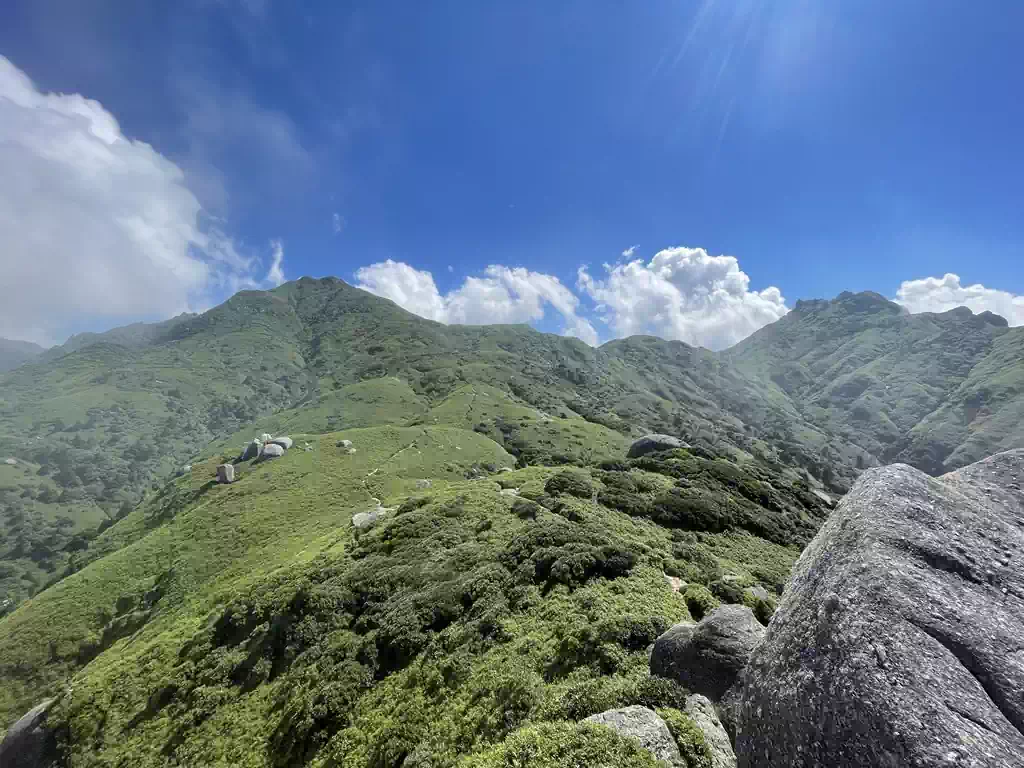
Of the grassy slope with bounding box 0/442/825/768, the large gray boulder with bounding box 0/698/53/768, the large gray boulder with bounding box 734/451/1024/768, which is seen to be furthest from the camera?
the large gray boulder with bounding box 0/698/53/768

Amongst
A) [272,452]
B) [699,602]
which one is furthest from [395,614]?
[272,452]

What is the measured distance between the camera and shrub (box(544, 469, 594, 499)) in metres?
40.2

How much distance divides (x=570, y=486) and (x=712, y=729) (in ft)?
97.2

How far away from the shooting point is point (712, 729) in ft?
38.2

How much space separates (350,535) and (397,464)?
1236 inches

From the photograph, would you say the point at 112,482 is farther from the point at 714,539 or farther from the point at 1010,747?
the point at 1010,747

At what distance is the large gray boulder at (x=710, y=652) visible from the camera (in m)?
13.1

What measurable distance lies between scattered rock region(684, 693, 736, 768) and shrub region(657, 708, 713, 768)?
16cm

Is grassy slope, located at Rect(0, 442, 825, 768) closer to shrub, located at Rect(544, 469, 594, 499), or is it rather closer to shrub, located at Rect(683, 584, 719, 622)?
shrub, located at Rect(683, 584, 719, 622)

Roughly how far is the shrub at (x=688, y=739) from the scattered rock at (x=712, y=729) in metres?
0.16

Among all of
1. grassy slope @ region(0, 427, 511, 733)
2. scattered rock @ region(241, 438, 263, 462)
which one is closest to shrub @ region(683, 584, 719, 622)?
grassy slope @ region(0, 427, 511, 733)

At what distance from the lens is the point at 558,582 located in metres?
21.5

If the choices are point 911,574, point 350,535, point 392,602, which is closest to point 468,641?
point 392,602

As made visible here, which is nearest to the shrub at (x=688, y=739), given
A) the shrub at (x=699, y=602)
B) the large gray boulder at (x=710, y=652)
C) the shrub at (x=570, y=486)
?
the large gray boulder at (x=710, y=652)
